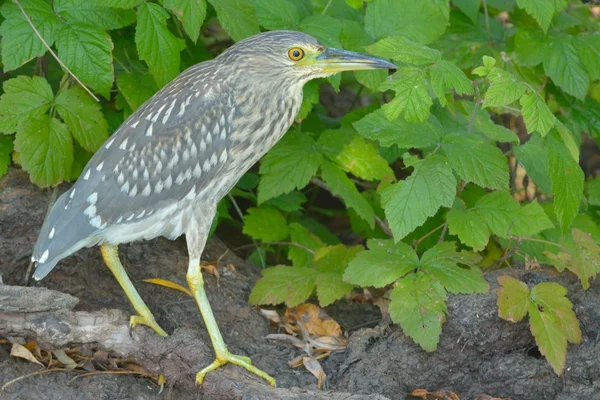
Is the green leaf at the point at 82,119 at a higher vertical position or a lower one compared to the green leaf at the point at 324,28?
lower

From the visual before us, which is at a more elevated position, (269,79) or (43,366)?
(269,79)

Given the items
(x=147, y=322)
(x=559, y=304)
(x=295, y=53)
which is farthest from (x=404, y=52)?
(x=147, y=322)

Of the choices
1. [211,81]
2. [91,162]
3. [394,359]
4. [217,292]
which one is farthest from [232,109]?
[394,359]

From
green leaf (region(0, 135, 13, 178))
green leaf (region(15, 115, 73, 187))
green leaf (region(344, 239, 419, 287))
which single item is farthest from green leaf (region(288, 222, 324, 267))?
green leaf (region(0, 135, 13, 178))

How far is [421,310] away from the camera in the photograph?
4.06 metres

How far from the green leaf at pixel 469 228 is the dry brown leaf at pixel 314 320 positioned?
2.89ft

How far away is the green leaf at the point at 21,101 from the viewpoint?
4.40m

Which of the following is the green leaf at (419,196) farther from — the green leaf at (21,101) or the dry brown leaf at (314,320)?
the green leaf at (21,101)

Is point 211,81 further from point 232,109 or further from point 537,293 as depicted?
point 537,293

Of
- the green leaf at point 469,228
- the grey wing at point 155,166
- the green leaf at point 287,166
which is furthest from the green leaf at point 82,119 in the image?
the green leaf at point 469,228

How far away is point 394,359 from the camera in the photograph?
4.21 meters

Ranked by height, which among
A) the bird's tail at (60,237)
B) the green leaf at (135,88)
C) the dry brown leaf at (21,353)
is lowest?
the dry brown leaf at (21,353)

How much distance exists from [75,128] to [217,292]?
1.18 metres

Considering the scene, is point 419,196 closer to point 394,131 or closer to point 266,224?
point 394,131
